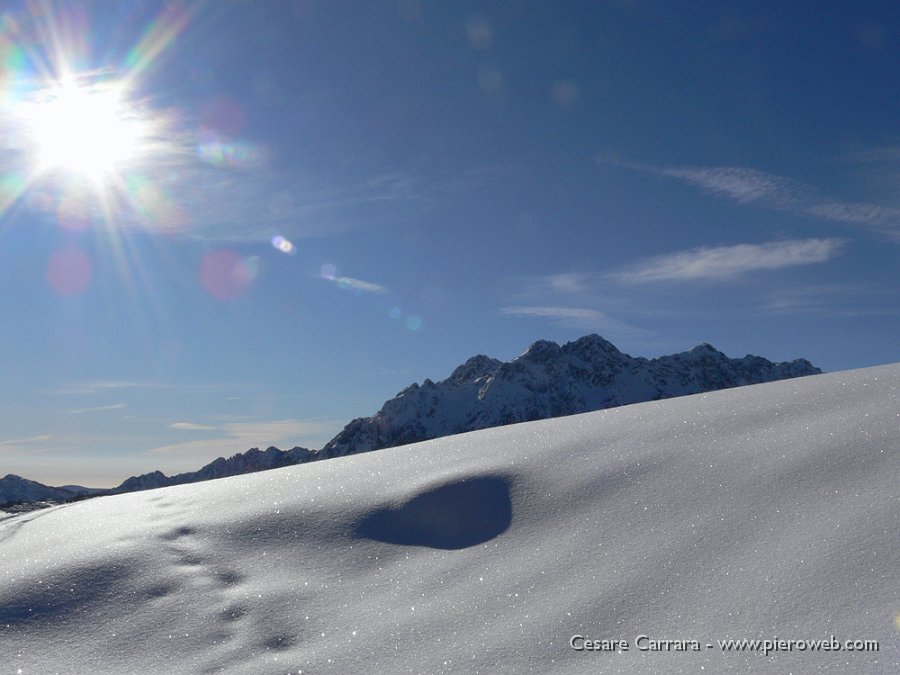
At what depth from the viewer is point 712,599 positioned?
8.63 ft

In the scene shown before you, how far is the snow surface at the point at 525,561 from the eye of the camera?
2533 millimetres

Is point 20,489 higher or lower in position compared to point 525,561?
higher

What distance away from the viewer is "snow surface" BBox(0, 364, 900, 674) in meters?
2.53

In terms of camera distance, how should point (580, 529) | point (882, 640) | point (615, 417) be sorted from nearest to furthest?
point (882, 640) → point (580, 529) → point (615, 417)

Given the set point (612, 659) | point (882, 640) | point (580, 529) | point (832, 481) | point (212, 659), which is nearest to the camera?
point (882, 640)

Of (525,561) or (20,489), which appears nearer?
(525,561)

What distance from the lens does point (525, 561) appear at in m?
3.38

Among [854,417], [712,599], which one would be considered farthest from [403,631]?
[854,417]

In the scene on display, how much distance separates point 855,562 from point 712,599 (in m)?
0.61

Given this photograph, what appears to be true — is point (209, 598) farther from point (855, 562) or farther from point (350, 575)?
point (855, 562)

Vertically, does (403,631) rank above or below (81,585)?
below

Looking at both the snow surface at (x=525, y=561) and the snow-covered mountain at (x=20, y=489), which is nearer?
the snow surface at (x=525, y=561)

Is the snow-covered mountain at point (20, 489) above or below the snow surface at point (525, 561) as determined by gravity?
above

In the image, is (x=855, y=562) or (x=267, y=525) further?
(x=267, y=525)
